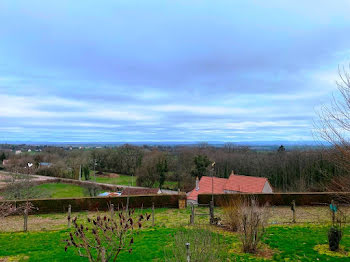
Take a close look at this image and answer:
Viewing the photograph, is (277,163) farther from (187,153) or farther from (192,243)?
(192,243)

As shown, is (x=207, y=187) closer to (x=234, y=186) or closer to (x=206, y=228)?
(x=234, y=186)

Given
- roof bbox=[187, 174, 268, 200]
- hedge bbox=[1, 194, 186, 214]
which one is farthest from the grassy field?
roof bbox=[187, 174, 268, 200]

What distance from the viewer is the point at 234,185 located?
73.0 ft

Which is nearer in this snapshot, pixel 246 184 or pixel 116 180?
pixel 246 184

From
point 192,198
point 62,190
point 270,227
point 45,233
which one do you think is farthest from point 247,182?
point 62,190

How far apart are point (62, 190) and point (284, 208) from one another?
27.7m

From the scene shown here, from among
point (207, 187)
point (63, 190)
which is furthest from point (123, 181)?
point (207, 187)

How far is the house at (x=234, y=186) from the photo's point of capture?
69.5ft

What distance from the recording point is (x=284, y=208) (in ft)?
51.5

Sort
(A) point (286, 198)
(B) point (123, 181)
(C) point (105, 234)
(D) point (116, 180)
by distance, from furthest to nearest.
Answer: (D) point (116, 180) < (B) point (123, 181) < (A) point (286, 198) < (C) point (105, 234)

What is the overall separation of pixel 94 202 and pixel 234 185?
12.1 metres

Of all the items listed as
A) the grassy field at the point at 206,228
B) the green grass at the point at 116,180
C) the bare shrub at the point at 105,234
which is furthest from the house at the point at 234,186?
the green grass at the point at 116,180

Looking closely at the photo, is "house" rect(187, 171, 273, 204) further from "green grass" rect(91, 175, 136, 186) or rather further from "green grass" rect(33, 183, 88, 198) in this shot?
"green grass" rect(91, 175, 136, 186)

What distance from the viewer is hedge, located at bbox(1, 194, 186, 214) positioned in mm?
15633
